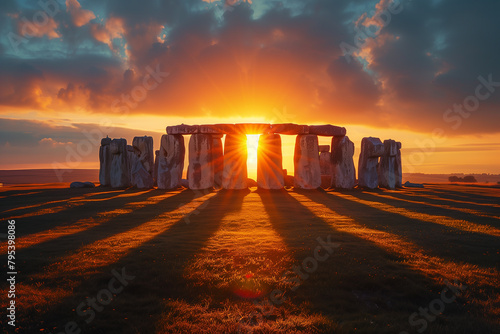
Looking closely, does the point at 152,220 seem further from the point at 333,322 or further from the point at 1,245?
the point at 333,322

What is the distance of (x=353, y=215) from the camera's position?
13.9 metres

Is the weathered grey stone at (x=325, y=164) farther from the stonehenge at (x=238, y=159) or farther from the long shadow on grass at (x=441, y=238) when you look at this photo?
the long shadow on grass at (x=441, y=238)

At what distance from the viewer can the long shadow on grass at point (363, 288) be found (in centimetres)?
559

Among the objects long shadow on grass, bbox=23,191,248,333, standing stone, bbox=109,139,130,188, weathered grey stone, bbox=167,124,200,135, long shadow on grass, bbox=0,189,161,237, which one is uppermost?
weathered grey stone, bbox=167,124,200,135

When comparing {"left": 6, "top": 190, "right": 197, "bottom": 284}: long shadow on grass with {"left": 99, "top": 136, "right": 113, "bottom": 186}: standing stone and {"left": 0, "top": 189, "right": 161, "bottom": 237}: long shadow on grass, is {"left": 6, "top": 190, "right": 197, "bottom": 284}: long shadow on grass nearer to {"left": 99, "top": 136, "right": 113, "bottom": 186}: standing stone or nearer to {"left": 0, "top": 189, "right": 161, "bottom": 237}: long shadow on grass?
{"left": 0, "top": 189, "right": 161, "bottom": 237}: long shadow on grass

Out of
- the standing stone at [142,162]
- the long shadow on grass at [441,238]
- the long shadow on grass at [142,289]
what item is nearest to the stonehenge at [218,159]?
the standing stone at [142,162]

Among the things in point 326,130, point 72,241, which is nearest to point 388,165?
point 326,130

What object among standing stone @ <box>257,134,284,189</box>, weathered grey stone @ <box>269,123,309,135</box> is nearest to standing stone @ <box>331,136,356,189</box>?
weathered grey stone @ <box>269,123,309,135</box>

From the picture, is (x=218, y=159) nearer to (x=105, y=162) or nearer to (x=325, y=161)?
(x=105, y=162)

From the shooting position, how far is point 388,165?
2820 centimetres

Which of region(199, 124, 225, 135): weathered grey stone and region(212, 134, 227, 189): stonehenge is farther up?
region(199, 124, 225, 135): weathered grey stone

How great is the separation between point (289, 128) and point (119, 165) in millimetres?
14963

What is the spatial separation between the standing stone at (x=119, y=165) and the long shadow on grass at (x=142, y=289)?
1933 cm

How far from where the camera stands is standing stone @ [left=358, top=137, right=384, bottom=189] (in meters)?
26.7
